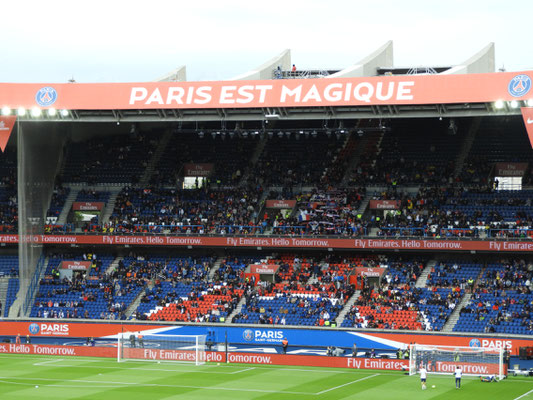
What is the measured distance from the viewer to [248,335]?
5031cm

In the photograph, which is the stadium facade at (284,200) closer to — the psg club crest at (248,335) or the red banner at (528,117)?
the red banner at (528,117)

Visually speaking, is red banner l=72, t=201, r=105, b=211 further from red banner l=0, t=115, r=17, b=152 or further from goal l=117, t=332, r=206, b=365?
goal l=117, t=332, r=206, b=365

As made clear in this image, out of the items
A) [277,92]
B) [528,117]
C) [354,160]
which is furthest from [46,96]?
[528,117]

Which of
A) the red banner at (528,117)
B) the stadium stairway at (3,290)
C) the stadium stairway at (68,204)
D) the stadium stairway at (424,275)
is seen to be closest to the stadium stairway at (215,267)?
the stadium stairway at (68,204)

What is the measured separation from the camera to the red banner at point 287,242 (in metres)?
50.4

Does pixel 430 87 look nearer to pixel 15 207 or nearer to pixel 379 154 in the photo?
pixel 379 154

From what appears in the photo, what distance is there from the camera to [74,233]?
58688mm

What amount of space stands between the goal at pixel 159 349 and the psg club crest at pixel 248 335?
99.0 inches

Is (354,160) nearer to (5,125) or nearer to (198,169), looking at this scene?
(198,169)

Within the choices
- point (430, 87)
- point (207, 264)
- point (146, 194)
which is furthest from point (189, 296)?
point (430, 87)

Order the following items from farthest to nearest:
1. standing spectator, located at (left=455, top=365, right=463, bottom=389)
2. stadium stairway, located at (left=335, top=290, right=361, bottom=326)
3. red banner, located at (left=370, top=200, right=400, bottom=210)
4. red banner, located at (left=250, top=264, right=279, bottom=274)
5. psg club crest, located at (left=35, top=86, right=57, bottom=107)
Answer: red banner, located at (left=370, top=200, right=400, bottom=210) → red banner, located at (left=250, top=264, right=279, bottom=274) → psg club crest, located at (left=35, top=86, right=57, bottom=107) → stadium stairway, located at (left=335, top=290, right=361, bottom=326) → standing spectator, located at (left=455, top=365, right=463, bottom=389)

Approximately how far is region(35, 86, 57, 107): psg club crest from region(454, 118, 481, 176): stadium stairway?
24.8 m

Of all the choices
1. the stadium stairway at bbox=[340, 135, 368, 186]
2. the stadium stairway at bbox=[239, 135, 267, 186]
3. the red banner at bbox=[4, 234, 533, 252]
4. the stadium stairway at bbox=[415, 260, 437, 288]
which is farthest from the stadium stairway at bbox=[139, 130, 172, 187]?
the stadium stairway at bbox=[415, 260, 437, 288]

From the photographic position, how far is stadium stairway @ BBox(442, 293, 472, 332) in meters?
48.0
